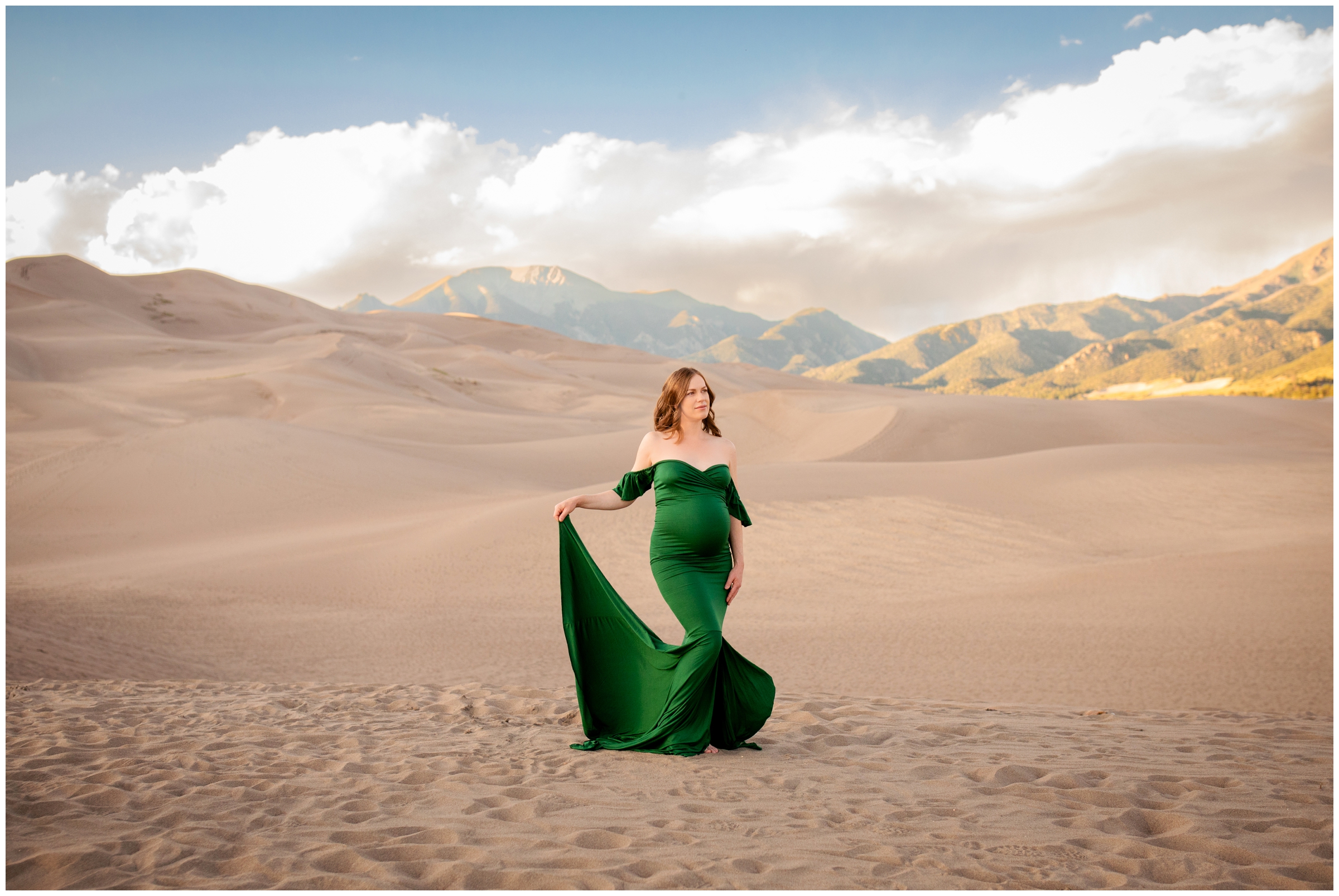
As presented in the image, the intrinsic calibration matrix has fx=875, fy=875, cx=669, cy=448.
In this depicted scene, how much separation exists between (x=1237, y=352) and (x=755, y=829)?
200 meters

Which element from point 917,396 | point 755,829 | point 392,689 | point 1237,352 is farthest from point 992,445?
point 1237,352

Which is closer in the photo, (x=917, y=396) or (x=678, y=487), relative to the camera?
(x=678, y=487)

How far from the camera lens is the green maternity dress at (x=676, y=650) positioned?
4.58 metres

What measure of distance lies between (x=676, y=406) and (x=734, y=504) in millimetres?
645

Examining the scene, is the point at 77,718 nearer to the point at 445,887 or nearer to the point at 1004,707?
the point at 445,887

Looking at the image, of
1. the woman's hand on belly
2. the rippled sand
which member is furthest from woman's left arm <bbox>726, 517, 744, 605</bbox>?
the rippled sand

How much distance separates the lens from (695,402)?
467 centimetres

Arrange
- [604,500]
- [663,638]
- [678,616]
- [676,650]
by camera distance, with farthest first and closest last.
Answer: [663,638] < [604,500] < [676,650] < [678,616]

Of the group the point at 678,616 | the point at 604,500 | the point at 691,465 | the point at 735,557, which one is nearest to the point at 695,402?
the point at 691,465

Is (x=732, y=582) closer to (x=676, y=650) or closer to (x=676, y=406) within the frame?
(x=676, y=650)

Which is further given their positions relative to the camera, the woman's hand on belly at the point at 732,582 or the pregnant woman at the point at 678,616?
the woman's hand on belly at the point at 732,582

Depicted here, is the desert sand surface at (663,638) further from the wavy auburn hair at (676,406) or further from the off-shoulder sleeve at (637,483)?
the wavy auburn hair at (676,406)

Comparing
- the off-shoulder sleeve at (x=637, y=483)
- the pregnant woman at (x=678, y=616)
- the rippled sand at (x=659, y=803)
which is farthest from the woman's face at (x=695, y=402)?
the rippled sand at (x=659, y=803)

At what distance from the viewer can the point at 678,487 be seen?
185 inches
